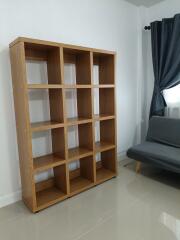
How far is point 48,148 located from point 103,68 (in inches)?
49.7

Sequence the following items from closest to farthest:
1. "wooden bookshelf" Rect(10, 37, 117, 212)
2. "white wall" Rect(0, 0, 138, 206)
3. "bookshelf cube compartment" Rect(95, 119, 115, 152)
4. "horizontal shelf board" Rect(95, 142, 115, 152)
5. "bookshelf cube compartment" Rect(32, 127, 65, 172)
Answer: "wooden bookshelf" Rect(10, 37, 117, 212) → "white wall" Rect(0, 0, 138, 206) → "bookshelf cube compartment" Rect(32, 127, 65, 172) → "horizontal shelf board" Rect(95, 142, 115, 152) → "bookshelf cube compartment" Rect(95, 119, 115, 152)

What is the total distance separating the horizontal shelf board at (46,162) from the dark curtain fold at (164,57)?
5.96 feet

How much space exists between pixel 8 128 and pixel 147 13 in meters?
2.84

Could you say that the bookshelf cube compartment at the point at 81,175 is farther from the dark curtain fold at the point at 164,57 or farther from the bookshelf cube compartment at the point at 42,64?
the dark curtain fold at the point at 164,57

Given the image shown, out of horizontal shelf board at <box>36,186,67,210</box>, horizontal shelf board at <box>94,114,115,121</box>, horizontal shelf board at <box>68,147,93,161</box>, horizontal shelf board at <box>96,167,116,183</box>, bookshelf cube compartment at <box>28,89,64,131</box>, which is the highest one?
bookshelf cube compartment at <box>28,89,64,131</box>

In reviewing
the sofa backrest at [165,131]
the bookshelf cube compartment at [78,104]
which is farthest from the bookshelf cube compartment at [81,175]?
the sofa backrest at [165,131]

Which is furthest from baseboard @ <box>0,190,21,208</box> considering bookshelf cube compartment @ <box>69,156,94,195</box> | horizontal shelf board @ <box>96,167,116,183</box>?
horizontal shelf board @ <box>96,167,116,183</box>

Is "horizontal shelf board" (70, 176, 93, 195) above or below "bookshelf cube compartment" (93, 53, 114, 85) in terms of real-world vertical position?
below

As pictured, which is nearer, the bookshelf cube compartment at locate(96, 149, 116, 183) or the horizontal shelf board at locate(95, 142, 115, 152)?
the horizontal shelf board at locate(95, 142, 115, 152)

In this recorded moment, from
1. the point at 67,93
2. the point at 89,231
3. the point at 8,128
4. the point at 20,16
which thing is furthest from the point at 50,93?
the point at 89,231

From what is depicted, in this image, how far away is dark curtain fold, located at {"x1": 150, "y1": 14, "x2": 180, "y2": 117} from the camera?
279 centimetres

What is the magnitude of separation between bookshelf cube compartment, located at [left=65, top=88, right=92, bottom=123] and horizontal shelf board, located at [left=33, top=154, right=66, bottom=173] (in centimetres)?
48

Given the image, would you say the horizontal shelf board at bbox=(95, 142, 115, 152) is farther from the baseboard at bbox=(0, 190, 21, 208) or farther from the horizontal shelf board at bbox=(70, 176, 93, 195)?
the baseboard at bbox=(0, 190, 21, 208)

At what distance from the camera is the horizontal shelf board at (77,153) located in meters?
2.14
